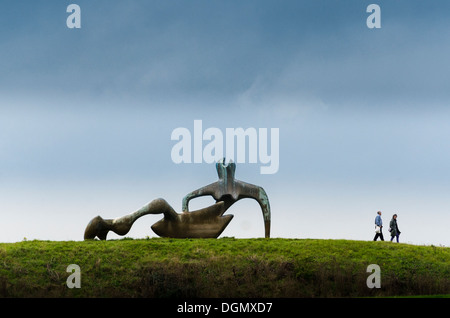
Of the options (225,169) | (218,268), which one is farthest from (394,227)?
(218,268)

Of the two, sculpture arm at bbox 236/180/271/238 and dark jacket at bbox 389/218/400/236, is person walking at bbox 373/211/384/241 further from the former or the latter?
sculpture arm at bbox 236/180/271/238

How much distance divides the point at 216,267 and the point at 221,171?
18.5 ft

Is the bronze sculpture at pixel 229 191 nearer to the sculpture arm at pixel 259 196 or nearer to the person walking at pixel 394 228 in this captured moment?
the sculpture arm at pixel 259 196

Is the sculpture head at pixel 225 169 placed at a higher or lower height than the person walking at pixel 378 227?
higher

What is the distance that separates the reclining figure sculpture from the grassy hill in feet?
2.86

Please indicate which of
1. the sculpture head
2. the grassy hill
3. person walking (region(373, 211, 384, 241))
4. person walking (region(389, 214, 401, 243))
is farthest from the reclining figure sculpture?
person walking (region(389, 214, 401, 243))

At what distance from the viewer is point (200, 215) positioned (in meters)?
22.8

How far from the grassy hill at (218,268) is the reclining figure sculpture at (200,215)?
0.87m

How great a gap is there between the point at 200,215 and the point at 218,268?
427cm

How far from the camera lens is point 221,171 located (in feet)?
78.0

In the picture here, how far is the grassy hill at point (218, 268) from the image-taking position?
17562mm

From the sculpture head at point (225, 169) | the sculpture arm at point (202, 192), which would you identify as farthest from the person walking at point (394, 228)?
the sculpture arm at point (202, 192)
